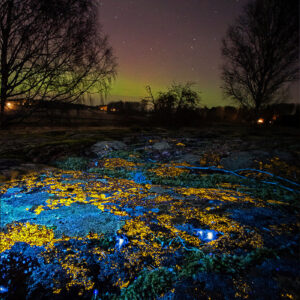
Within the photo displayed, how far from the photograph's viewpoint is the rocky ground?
87 cm

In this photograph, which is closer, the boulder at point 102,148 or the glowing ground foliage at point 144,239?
the glowing ground foliage at point 144,239

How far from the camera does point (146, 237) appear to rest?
123 centimetres

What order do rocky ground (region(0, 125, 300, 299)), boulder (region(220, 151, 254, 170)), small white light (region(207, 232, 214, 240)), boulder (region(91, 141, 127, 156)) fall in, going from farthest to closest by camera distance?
boulder (region(91, 141, 127, 156)) < boulder (region(220, 151, 254, 170)) < small white light (region(207, 232, 214, 240)) < rocky ground (region(0, 125, 300, 299))

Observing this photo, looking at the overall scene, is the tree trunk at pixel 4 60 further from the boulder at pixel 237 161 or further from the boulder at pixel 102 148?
the boulder at pixel 237 161

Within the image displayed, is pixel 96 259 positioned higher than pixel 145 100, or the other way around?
pixel 145 100

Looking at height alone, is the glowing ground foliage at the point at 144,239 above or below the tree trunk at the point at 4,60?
below

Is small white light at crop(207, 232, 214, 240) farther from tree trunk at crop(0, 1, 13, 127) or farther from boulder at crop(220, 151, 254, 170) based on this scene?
tree trunk at crop(0, 1, 13, 127)

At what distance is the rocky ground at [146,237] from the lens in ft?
2.86

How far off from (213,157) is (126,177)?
1953 mm

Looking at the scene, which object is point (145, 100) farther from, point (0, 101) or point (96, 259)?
point (96, 259)

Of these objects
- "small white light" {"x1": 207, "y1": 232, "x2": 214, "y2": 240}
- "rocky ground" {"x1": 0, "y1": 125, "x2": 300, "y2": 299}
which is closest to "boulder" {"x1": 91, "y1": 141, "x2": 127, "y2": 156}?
"rocky ground" {"x1": 0, "y1": 125, "x2": 300, "y2": 299}

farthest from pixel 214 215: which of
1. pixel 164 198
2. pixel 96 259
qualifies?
pixel 96 259

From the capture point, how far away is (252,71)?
37.0 feet

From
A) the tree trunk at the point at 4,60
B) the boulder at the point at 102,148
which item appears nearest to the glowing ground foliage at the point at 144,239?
the boulder at the point at 102,148
